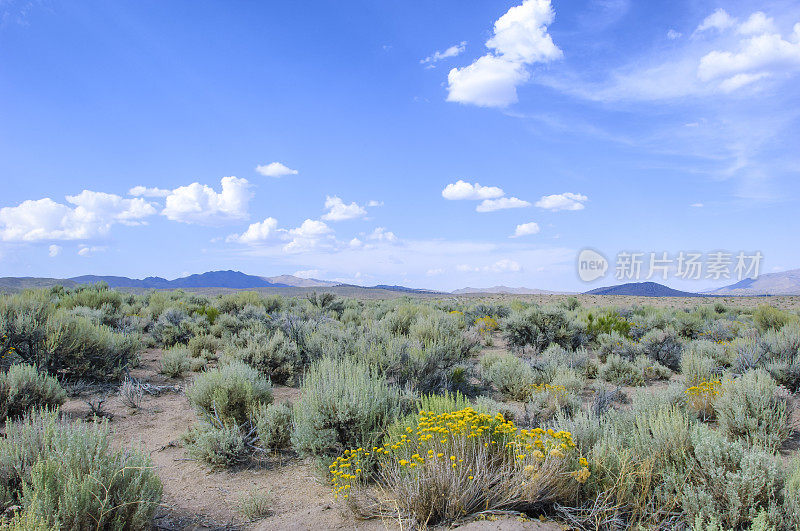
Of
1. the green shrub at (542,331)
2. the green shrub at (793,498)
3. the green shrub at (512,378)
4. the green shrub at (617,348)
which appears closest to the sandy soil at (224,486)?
the green shrub at (793,498)

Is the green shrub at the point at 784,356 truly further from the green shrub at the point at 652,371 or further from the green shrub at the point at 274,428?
the green shrub at the point at 274,428

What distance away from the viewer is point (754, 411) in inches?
224

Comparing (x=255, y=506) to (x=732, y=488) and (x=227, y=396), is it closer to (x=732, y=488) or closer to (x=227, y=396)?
(x=227, y=396)

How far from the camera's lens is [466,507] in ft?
11.5

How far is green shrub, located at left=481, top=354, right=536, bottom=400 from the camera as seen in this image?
7.88m

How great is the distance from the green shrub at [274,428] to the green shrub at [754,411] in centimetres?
557

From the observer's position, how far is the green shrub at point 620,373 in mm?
8977

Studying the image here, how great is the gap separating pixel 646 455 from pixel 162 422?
21.1 ft

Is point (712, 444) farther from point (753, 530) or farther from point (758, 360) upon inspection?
point (758, 360)

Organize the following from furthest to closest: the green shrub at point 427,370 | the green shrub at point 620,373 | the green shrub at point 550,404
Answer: the green shrub at point 620,373 < the green shrub at point 427,370 < the green shrub at point 550,404

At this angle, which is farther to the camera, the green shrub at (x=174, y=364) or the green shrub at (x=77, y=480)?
the green shrub at (x=174, y=364)

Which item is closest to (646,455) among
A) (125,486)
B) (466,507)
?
(466,507)

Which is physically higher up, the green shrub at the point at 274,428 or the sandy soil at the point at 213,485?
the green shrub at the point at 274,428

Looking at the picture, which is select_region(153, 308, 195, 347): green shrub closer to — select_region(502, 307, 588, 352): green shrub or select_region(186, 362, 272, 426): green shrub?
Result: select_region(186, 362, 272, 426): green shrub
